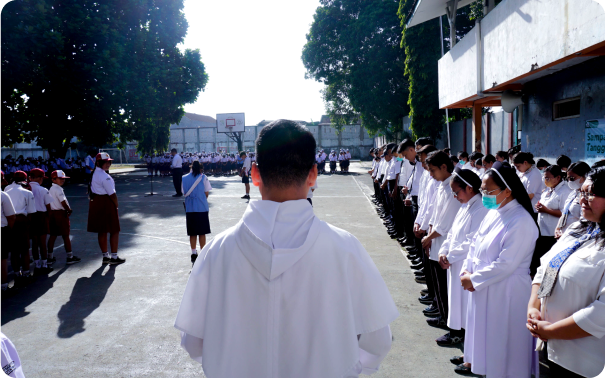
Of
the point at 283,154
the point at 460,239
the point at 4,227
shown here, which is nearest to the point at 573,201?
the point at 460,239

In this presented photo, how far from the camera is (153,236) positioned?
10.2 m

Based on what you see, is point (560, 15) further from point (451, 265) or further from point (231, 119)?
point (231, 119)

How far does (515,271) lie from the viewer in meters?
3.31

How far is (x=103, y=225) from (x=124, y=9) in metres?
22.4

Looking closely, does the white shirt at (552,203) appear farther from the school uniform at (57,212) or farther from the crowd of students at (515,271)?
the school uniform at (57,212)

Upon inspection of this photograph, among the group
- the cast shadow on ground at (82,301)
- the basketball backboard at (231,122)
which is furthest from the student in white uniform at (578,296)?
the basketball backboard at (231,122)

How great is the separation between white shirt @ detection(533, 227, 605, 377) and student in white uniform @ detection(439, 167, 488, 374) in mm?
1520

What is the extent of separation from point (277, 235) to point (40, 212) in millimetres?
7272

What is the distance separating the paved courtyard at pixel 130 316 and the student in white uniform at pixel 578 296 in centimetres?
156

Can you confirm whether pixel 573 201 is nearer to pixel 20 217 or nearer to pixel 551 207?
pixel 551 207

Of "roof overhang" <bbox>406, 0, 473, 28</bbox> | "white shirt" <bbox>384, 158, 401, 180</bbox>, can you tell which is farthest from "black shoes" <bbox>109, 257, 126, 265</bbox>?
"roof overhang" <bbox>406, 0, 473, 28</bbox>

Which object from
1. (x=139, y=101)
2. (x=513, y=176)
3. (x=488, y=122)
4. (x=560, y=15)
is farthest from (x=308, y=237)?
(x=139, y=101)

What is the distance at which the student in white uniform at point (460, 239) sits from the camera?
405 centimetres

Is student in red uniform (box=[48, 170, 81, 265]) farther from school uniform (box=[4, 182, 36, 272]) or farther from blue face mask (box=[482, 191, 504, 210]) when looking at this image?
blue face mask (box=[482, 191, 504, 210])
